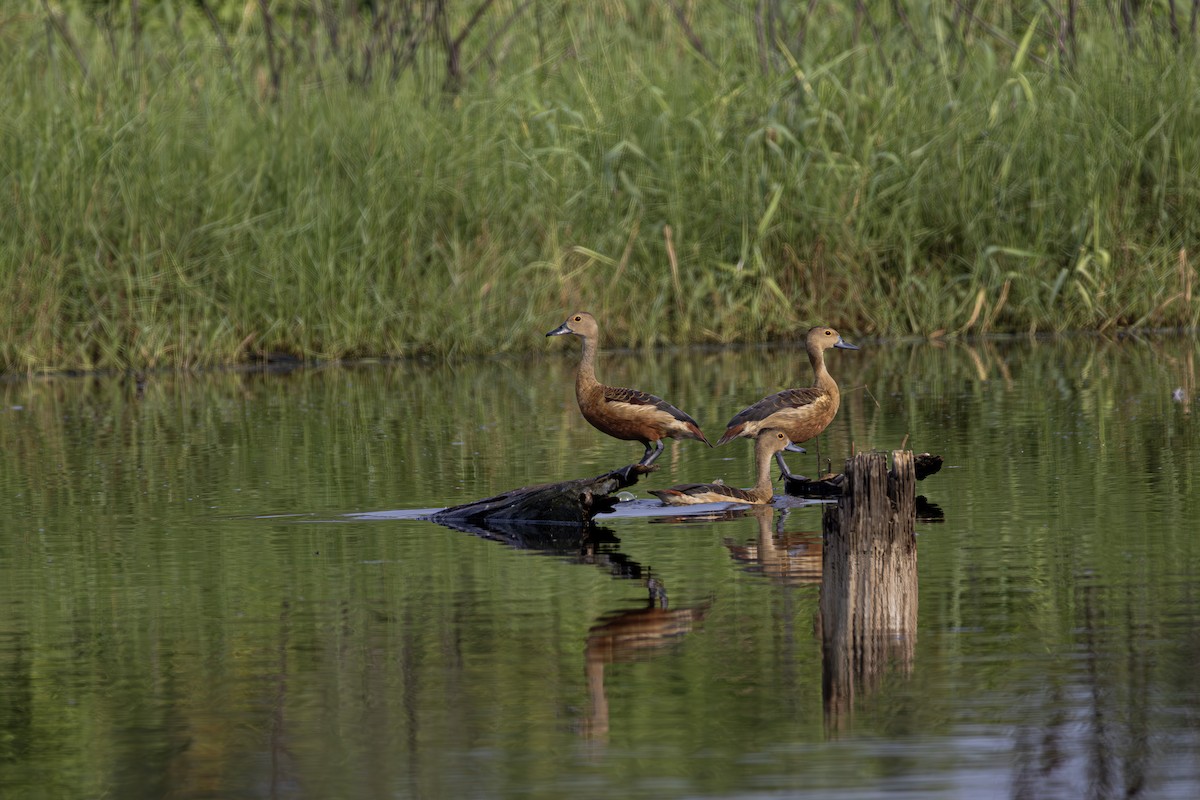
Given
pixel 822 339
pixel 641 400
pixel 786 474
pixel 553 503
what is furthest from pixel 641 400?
pixel 822 339

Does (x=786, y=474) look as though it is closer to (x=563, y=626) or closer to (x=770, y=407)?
(x=770, y=407)

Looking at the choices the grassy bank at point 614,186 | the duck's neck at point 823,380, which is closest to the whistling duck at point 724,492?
the duck's neck at point 823,380

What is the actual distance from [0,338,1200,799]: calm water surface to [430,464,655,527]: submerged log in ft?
0.50

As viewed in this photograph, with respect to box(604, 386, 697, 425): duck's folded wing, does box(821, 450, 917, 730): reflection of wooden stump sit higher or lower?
lower

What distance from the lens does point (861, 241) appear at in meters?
17.3

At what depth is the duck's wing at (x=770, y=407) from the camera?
10.2m

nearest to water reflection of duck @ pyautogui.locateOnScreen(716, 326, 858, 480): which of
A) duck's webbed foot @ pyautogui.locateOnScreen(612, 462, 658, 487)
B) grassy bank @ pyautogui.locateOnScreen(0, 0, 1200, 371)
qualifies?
duck's webbed foot @ pyautogui.locateOnScreen(612, 462, 658, 487)

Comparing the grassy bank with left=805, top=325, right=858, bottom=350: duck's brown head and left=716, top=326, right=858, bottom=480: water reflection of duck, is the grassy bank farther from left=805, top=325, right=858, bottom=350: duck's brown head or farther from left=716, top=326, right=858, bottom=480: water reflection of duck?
A: left=716, top=326, right=858, bottom=480: water reflection of duck

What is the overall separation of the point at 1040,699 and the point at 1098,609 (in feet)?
4.04

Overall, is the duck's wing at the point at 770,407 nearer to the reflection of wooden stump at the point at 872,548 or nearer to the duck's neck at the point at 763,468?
the duck's neck at the point at 763,468

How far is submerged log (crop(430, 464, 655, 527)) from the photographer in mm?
8867

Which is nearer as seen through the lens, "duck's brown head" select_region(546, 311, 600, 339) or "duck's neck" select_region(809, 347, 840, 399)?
"duck's neck" select_region(809, 347, 840, 399)

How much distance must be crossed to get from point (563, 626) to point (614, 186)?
11.2 metres

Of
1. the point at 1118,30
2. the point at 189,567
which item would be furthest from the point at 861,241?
the point at 189,567
